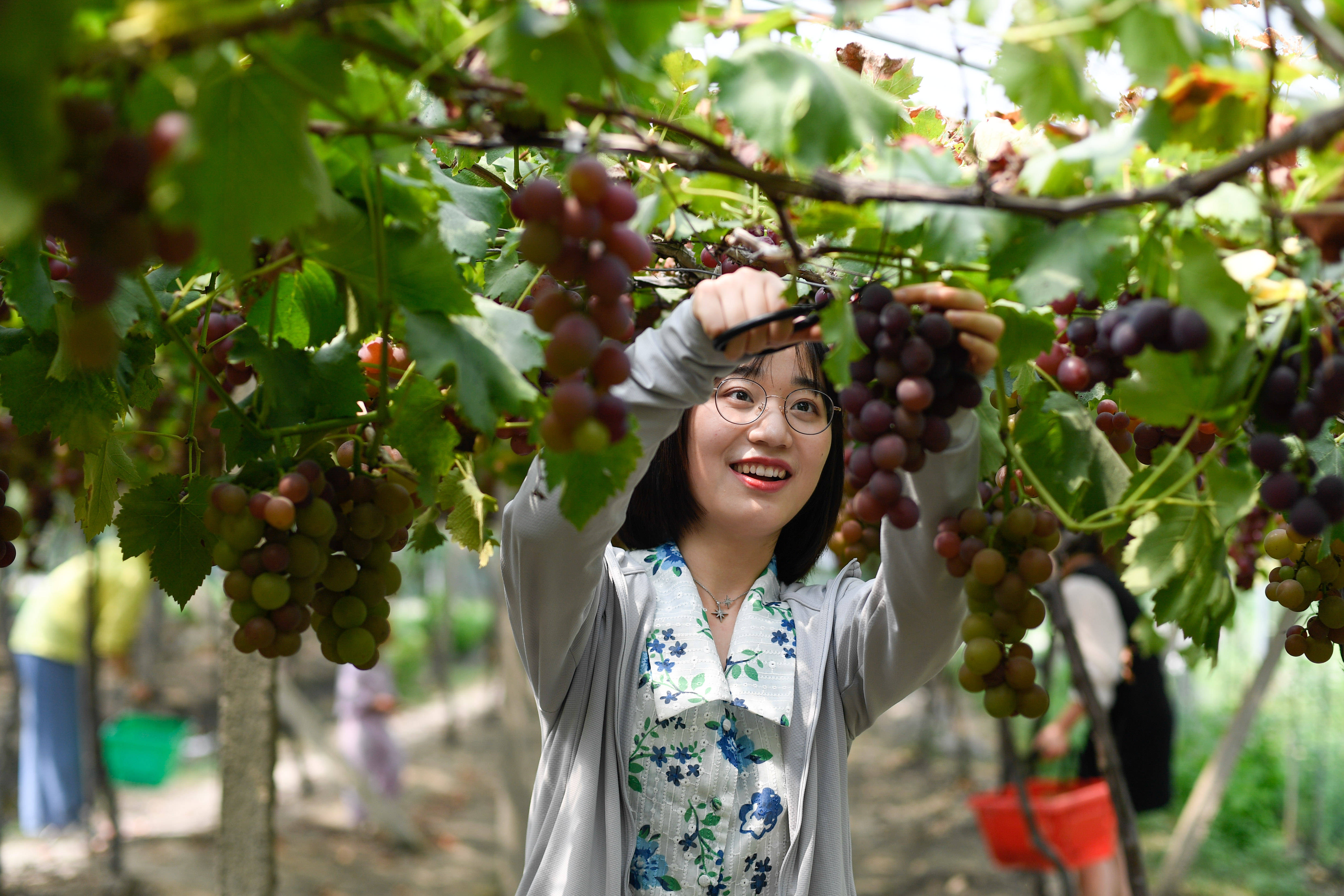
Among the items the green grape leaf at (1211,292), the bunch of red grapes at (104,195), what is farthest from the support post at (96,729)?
the green grape leaf at (1211,292)

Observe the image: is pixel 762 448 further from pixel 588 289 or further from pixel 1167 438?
pixel 588 289

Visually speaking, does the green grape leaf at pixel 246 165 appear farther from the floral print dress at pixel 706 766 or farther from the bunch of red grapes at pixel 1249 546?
the bunch of red grapes at pixel 1249 546

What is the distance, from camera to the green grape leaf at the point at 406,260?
36.6 inches

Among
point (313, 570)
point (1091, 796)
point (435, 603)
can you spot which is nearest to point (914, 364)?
point (313, 570)

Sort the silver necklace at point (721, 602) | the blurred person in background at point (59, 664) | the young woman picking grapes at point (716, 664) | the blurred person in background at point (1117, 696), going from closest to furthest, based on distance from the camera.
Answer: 1. the young woman picking grapes at point (716, 664)
2. the silver necklace at point (721, 602)
3. the blurred person in background at point (1117, 696)
4. the blurred person in background at point (59, 664)

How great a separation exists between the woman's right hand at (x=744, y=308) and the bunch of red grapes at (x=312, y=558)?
41 cm

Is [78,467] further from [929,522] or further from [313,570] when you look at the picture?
[929,522]

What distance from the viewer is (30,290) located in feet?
3.52

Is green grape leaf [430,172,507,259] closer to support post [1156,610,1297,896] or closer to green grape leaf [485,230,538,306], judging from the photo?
green grape leaf [485,230,538,306]

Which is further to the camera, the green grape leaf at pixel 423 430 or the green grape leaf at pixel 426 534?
the green grape leaf at pixel 426 534

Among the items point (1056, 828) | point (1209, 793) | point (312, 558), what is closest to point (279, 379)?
point (312, 558)

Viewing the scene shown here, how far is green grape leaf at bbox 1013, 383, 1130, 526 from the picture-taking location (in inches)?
42.2

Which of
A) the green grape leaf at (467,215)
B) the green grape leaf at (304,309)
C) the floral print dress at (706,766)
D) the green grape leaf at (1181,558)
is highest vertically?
the green grape leaf at (467,215)

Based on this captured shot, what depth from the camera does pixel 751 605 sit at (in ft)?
5.50
